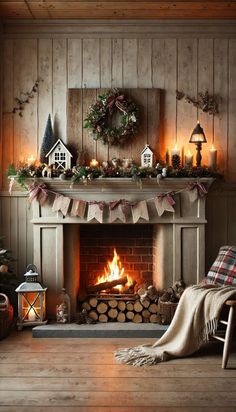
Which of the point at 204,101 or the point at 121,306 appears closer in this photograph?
the point at 121,306

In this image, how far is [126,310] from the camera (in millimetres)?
4605

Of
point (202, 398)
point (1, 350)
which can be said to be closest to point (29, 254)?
point (1, 350)

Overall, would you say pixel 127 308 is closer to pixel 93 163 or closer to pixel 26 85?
pixel 93 163

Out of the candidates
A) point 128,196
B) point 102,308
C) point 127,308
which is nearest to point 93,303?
point 102,308

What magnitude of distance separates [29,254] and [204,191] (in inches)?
72.9

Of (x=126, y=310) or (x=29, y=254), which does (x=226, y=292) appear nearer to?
(x=126, y=310)

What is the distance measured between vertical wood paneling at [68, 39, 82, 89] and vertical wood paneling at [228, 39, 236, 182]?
1502 millimetres

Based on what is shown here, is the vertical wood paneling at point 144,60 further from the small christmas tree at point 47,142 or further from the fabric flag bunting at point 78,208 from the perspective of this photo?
the fabric flag bunting at point 78,208

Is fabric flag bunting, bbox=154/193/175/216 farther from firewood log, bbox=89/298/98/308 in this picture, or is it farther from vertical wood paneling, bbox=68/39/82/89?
vertical wood paneling, bbox=68/39/82/89

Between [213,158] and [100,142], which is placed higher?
[100,142]

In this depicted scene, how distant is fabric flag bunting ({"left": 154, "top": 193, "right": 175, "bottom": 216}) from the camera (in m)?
4.49

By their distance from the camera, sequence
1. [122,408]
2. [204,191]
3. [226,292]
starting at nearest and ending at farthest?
[122,408], [226,292], [204,191]

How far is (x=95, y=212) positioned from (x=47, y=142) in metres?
0.85

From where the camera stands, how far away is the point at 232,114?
15.7ft
